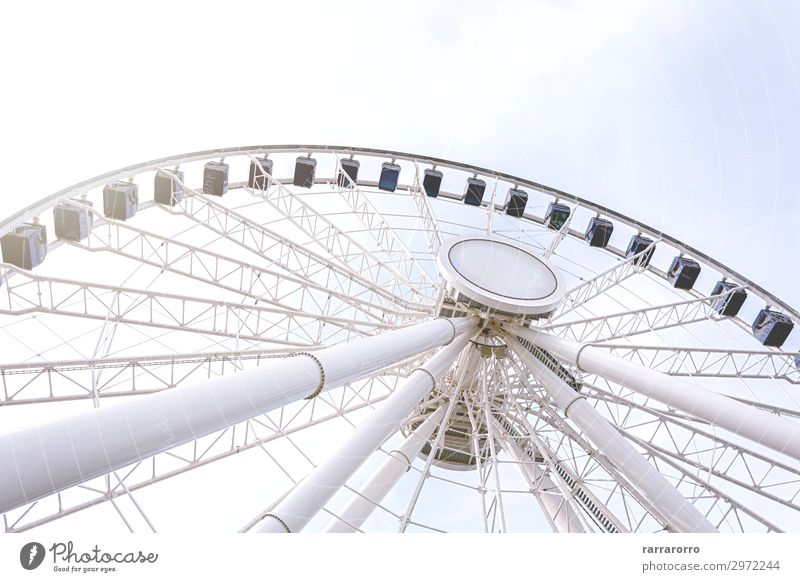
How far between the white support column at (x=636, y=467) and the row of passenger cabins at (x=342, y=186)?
13.4 meters

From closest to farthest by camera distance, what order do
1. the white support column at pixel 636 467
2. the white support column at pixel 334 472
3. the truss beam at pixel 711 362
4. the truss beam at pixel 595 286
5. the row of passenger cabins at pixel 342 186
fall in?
the white support column at pixel 334 472 < the white support column at pixel 636 467 < the row of passenger cabins at pixel 342 186 < the truss beam at pixel 711 362 < the truss beam at pixel 595 286

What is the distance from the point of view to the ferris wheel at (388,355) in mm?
13062

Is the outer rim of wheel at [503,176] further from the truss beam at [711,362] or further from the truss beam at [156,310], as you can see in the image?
the truss beam at [156,310]

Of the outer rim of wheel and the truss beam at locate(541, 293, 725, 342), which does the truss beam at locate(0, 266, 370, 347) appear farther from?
the truss beam at locate(541, 293, 725, 342)

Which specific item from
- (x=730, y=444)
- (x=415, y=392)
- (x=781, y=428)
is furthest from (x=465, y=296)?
(x=730, y=444)

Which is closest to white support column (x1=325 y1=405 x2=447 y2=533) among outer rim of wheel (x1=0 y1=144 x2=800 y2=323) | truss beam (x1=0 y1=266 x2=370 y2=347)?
truss beam (x1=0 y1=266 x2=370 y2=347)

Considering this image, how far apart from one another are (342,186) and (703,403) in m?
19.9

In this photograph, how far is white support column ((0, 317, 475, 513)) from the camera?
523 centimetres

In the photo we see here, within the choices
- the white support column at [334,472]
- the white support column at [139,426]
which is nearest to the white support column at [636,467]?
the white support column at [334,472]

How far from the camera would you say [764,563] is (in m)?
8.34

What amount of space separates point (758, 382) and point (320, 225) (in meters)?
20.0

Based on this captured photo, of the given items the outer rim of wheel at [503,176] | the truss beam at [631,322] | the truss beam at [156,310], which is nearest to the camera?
the truss beam at [156,310]

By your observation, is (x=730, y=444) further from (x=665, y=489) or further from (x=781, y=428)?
(x=781, y=428)

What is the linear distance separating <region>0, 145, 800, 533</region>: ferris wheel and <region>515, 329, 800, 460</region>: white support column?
45mm
